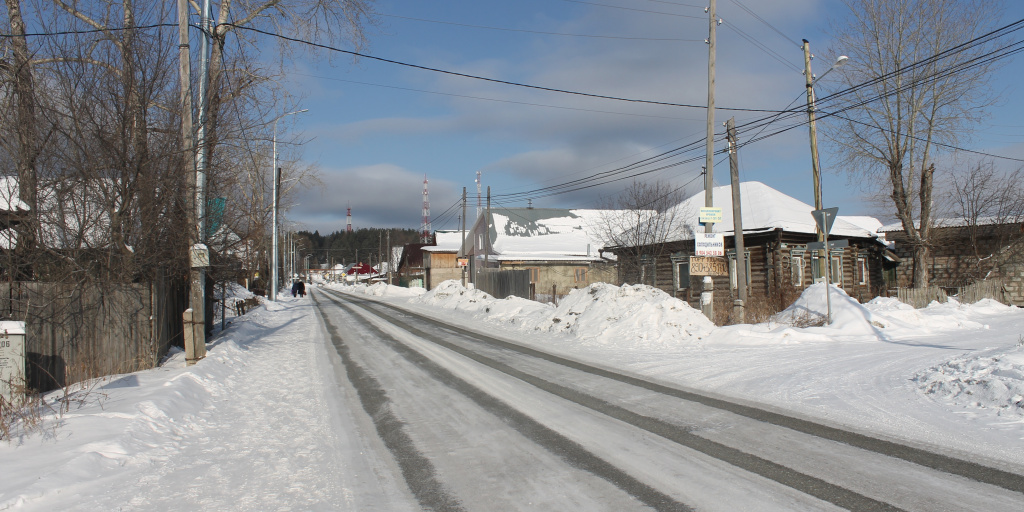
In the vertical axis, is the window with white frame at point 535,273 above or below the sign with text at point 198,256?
below

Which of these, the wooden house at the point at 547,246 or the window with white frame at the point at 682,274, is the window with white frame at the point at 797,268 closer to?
the window with white frame at the point at 682,274

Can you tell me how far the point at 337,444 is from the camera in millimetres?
6324

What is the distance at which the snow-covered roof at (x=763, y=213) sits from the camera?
26703 millimetres

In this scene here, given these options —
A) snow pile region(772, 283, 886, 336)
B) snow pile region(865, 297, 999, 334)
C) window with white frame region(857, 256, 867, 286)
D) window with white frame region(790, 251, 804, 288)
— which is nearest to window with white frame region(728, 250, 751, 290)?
window with white frame region(790, 251, 804, 288)

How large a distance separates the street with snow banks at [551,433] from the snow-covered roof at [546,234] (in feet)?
100

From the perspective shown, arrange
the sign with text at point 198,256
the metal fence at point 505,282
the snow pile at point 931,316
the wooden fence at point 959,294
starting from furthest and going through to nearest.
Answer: the metal fence at point 505,282, the wooden fence at point 959,294, the snow pile at point 931,316, the sign with text at point 198,256

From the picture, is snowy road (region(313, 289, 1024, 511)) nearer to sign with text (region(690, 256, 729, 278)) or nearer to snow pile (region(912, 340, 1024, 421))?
snow pile (region(912, 340, 1024, 421))

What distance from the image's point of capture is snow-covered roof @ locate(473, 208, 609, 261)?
43781 millimetres

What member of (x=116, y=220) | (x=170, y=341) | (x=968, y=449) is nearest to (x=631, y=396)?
(x=968, y=449)

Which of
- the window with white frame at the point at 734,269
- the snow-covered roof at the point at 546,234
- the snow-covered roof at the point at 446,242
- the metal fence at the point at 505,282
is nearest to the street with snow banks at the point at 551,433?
the window with white frame at the point at 734,269

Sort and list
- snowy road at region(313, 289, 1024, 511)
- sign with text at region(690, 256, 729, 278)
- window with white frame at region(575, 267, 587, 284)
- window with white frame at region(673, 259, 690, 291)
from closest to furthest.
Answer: snowy road at region(313, 289, 1024, 511), sign with text at region(690, 256, 729, 278), window with white frame at region(673, 259, 690, 291), window with white frame at region(575, 267, 587, 284)

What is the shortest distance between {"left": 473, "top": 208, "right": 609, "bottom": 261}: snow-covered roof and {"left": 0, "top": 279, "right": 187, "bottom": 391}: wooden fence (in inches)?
1268

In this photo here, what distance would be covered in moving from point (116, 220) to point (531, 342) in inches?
379

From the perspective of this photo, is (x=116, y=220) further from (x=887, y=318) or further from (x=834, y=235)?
(x=834, y=235)
